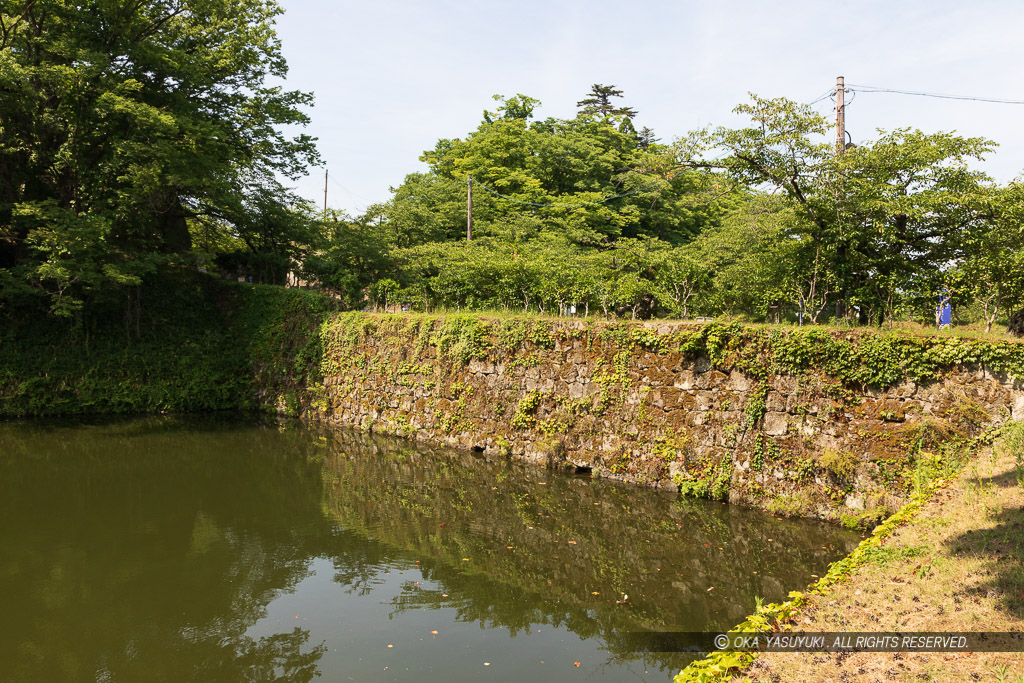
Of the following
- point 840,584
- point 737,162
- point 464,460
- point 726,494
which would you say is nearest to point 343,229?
point 464,460

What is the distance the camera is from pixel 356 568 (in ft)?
24.3

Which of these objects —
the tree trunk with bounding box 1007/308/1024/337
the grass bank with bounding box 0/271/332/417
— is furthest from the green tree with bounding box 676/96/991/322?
the grass bank with bounding box 0/271/332/417

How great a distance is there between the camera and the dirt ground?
4004mm

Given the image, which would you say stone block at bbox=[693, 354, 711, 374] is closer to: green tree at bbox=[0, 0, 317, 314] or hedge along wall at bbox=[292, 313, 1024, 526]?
hedge along wall at bbox=[292, 313, 1024, 526]

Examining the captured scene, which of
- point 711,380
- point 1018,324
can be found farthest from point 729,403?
point 1018,324

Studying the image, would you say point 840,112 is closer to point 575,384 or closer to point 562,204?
point 575,384

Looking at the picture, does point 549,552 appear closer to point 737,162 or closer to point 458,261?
point 737,162

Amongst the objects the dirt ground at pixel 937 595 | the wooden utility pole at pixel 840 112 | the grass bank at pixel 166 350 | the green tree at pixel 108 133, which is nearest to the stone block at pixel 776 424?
the dirt ground at pixel 937 595

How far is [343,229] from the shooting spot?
20766 millimetres

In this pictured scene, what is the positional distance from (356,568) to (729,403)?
6.08 m

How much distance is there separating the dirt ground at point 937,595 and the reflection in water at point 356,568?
3.98ft

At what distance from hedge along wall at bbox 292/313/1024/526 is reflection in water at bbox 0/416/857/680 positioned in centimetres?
71

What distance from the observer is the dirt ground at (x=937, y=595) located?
400 centimetres

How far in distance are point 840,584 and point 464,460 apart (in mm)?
8194
